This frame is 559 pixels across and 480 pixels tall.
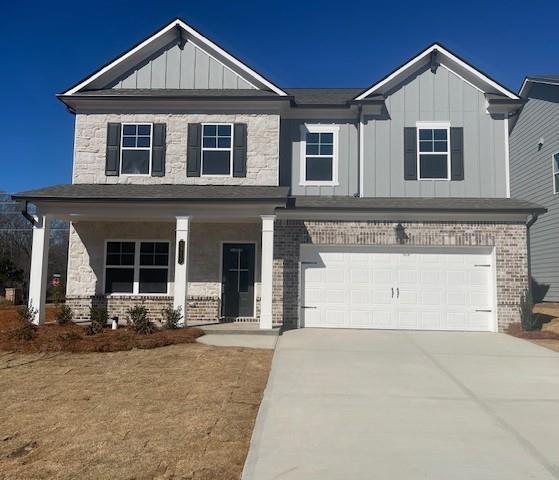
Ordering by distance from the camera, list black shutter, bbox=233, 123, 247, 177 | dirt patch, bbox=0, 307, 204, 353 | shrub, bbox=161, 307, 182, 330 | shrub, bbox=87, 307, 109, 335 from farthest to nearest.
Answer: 1. black shutter, bbox=233, 123, 247, 177
2. shrub, bbox=161, 307, 182, 330
3. shrub, bbox=87, 307, 109, 335
4. dirt patch, bbox=0, 307, 204, 353

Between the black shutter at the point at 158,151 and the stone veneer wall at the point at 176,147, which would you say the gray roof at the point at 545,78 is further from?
A: the black shutter at the point at 158,151

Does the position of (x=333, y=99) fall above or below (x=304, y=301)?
above

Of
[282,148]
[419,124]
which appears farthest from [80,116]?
[419,124]

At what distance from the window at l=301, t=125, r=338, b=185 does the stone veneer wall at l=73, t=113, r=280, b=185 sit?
3.29 feet

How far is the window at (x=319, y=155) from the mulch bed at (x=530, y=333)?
20.0 ft

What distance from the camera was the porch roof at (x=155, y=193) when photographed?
11.9 m

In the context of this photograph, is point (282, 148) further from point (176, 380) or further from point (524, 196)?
point (524, 196)

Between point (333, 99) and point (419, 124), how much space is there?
113 inches

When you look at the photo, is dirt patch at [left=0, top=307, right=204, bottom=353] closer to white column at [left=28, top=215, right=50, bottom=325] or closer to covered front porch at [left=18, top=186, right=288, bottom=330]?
white column at [left=28, top=215, right=50, bottom=325]

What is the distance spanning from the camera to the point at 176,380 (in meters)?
7.19

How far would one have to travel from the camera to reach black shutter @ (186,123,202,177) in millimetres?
13703

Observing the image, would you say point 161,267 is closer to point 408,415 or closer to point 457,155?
point 457,155

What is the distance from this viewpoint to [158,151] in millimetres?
13789

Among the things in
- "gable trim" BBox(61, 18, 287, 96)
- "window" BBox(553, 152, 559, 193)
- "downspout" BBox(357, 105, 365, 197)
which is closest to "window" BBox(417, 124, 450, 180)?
"downspout" BBox(357, 105, 365, 197)
